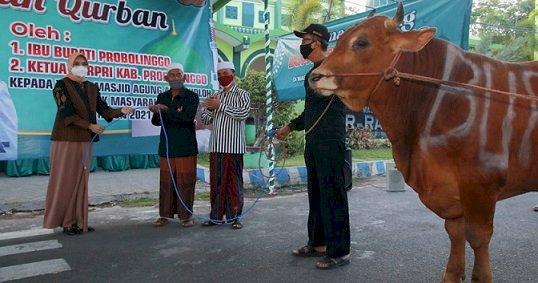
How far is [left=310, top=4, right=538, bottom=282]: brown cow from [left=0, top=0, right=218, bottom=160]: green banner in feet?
13.3

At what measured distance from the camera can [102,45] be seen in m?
5.95

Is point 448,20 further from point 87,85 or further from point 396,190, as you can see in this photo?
point 87,85

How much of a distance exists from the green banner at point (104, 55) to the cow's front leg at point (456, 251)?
431cm

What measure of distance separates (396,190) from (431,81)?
5131 millimetres

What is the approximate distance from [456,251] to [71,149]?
3.84 m

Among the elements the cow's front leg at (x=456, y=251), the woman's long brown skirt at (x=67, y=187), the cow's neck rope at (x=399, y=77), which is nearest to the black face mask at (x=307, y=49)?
the cow's neck rope at (x=399, y=77)

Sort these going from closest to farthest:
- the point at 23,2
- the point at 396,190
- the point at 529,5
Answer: the point at 23,2 < the point at 396,190 < the point at 529,5

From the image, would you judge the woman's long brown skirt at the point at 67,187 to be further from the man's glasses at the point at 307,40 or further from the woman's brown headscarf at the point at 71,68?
the man's glasses at the point at 307,40

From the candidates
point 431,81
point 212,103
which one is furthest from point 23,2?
point 431,81

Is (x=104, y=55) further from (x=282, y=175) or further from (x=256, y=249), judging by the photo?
(x=282, y=175)

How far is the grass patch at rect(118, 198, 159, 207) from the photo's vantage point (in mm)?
6468

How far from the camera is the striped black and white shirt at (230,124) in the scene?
5027 mm

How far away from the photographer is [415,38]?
8.26ft

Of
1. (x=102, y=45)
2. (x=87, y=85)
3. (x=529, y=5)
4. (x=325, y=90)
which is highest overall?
(x=529, y=5)
